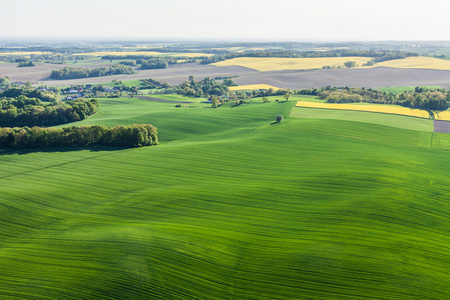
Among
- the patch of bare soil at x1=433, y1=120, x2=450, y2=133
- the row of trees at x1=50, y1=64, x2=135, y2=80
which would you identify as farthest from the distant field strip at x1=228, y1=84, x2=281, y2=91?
the row of trees at x1=50, y1=64, x2=135, y2=80

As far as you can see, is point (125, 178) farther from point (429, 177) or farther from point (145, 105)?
point (145, 105)

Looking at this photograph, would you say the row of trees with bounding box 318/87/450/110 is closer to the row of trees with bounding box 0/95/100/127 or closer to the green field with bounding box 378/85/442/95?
the green field with bounding box 378/85/442/95

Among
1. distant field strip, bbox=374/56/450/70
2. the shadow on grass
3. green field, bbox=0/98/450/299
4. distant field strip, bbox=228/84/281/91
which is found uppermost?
distant field strip, bbox=374/56/450/70

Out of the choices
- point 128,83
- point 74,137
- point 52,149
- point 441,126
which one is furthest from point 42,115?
point 441,126

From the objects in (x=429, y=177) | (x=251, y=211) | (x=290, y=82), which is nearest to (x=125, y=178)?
(x=251, y=211)

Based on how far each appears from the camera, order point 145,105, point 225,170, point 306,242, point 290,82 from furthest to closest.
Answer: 1. point 290,82
2. point 145,105
3. point 225,170
4. point 306,242
